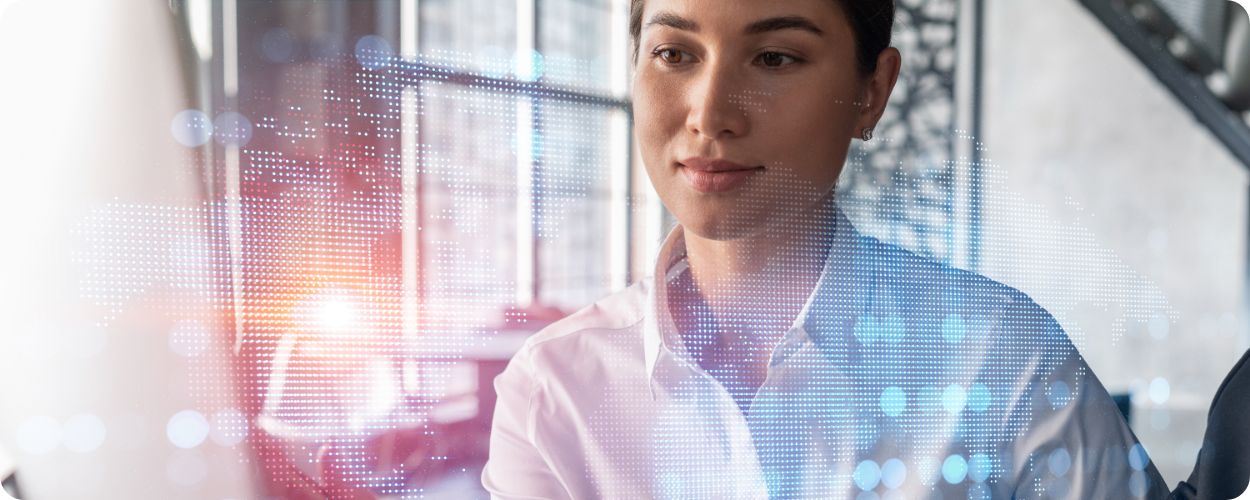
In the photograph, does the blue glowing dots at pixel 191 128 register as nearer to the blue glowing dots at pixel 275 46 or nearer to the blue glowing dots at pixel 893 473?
the blue glowing dots at pixel 275 46

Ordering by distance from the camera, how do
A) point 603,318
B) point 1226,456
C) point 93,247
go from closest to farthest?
point 93,247 < point 603,318 < point 1226,456

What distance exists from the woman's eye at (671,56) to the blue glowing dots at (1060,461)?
0.70 meters

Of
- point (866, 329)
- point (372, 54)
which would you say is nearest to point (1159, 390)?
point (866, 329)

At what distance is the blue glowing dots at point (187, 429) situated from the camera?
1.86ft

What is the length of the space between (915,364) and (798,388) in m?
0.18

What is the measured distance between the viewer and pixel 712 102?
0.63m

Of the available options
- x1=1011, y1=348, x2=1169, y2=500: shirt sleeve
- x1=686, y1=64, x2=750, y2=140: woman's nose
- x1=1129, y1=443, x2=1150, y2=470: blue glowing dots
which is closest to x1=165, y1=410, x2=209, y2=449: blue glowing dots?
x1=686, y1=64, x2=750, y2=140: woman's nose

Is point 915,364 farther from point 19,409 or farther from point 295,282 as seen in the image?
point 19,409

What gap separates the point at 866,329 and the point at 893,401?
10cm

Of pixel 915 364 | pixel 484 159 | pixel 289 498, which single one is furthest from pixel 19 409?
pixel 915 364

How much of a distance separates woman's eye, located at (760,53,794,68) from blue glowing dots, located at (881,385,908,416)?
44cm

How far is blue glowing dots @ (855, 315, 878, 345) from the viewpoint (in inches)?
28.6

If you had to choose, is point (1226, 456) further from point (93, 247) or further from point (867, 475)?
point (93, 247)

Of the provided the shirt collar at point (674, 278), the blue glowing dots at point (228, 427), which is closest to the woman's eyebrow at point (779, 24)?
the shirt collar at point (674, 278)
